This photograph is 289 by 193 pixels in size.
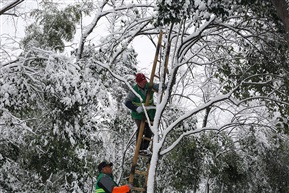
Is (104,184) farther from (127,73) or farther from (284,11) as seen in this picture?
(127,73)

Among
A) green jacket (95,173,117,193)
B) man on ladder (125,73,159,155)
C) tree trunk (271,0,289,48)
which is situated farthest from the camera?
man on ladder (125,73,159,155)

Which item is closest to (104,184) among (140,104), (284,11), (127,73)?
(140,104)

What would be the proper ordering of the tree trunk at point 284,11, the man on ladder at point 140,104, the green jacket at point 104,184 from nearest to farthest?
the tree trunk at point 284,11 < the green jacket at point 104,184 < the man on ladder at point 140,104

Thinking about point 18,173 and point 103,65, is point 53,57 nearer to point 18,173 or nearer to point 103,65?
point 103,65

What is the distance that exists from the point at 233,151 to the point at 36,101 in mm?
10120

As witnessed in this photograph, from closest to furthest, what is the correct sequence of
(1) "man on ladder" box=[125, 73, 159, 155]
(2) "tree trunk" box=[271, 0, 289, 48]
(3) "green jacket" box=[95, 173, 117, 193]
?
(2) "tree trunk" box=[271, 0, 289, 48], (3) "green jacket" box=[95, 173, 117, 193], (1) "man on ladder" box=[125, 73, 159, 155]

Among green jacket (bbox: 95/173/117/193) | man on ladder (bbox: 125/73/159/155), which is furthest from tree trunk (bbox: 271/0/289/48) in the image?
green jacket (bbox: 95/173/117/193)

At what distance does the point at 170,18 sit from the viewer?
5.72 meters

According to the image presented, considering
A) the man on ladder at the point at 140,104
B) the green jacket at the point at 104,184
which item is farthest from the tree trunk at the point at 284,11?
the green jacket at the point at 104,184

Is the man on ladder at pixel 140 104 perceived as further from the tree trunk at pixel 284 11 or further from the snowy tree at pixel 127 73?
the tree trunk at pixel 284 11

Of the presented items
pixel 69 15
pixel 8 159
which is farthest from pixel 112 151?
pixel 69 15

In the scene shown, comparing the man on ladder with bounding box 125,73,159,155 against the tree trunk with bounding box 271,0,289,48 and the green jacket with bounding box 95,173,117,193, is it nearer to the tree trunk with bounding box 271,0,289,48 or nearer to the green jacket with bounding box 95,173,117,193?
the green jacket with bounding box 95,173,117,193

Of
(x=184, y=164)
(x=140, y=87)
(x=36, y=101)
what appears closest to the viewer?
(x=140, y=87)

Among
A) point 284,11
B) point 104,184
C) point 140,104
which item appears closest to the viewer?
point 284,11
